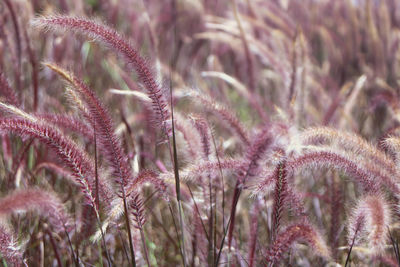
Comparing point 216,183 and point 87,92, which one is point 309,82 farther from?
point 87,92

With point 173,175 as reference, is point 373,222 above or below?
below

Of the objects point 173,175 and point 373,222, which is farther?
point 173,175

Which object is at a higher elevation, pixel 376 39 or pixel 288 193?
pixel 376 39

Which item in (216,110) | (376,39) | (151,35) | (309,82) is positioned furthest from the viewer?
(376,39)

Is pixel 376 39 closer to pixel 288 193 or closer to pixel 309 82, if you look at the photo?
pixel 309 82

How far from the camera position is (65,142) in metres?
1.15

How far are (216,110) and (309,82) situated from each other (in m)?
0.97

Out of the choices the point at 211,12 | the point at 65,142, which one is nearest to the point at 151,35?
the point at 65,142

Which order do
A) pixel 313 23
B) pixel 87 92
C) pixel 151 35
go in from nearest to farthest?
pixel 87 92, pixel 151 35, pixel 313 23

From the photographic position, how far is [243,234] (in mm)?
2031

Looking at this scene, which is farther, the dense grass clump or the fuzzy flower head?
the dense grass clump

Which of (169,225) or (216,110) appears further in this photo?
(169,225)

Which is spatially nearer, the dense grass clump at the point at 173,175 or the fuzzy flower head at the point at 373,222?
the fuzzy flower head at the point at 373,222

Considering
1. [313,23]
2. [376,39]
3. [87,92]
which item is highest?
[313,23]
